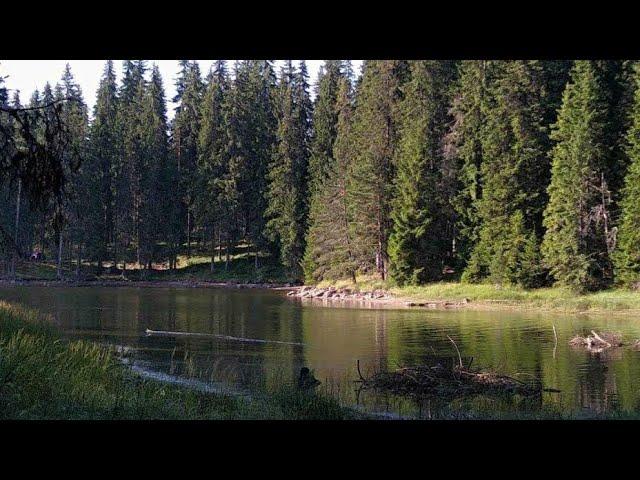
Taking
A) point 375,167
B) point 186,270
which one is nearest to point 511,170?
point 375,167

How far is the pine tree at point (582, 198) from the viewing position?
40156mm

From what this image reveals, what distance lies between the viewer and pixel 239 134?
73.6 metres

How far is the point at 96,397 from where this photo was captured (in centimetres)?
1016

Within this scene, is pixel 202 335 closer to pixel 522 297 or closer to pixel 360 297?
pixel 522 297

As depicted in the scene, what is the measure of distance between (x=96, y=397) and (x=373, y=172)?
45.3 metres

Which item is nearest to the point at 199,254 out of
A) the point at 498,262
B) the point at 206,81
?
the point at 206,81

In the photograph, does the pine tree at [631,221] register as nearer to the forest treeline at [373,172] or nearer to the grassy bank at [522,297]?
the forest treeline at [373,172]

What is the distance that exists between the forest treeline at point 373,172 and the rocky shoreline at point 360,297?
222 centimetres

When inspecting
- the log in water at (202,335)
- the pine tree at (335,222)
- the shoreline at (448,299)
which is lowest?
the log in water at (202,335)

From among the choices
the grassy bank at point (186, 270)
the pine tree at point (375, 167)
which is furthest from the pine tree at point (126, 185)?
the pine tree at point (375, 167)

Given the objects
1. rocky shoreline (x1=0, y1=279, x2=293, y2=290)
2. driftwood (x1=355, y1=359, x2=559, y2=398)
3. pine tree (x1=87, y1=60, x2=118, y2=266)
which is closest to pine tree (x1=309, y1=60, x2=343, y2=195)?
rocky shoreline (x1=0, y1=279, x2=293, y2=290)

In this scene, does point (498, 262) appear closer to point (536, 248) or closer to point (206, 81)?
point (536, 248)

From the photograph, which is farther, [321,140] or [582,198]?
[321,140]
